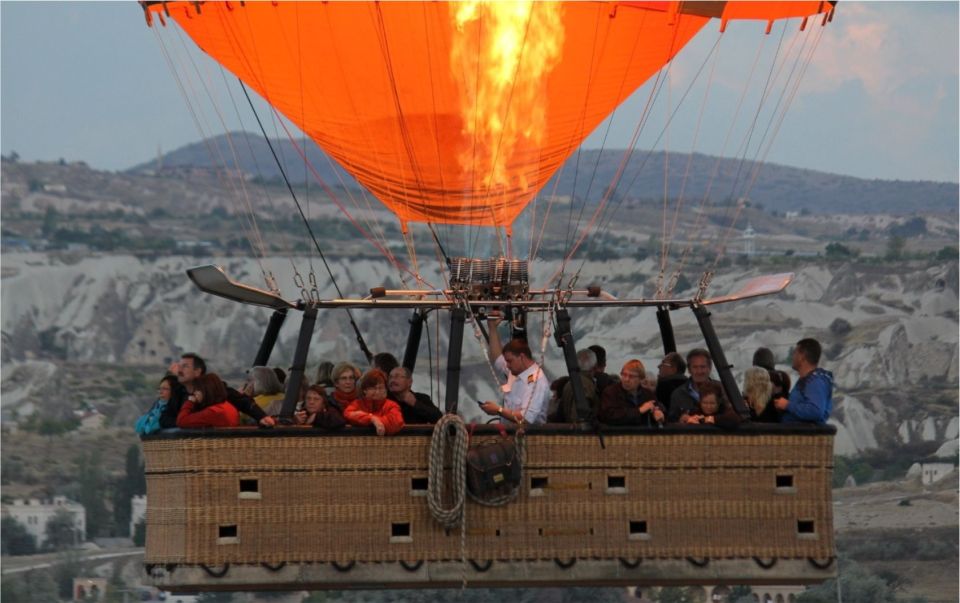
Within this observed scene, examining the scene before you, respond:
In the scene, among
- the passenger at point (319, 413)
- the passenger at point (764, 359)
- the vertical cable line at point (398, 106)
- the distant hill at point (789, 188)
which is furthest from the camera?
the distant hill at point (789, 188)

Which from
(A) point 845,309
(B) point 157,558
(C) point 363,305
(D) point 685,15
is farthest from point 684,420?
(A) point 845,309

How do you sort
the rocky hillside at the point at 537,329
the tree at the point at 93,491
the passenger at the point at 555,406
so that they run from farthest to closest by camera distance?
1. the rocky hillside at the point at 537,329
2. the tree at the point at 93,491
3. the passenger at the point at 555,406

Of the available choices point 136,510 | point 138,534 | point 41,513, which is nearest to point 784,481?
point 138,534

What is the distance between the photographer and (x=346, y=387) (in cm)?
1545

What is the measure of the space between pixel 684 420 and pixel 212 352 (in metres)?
110

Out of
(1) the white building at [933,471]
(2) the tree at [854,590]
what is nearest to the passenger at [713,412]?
(2) the tree at [854,590]

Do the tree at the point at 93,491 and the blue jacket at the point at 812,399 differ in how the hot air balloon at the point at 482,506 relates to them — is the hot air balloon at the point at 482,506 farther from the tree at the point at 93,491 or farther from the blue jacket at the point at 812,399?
the tree at the point at 93,491

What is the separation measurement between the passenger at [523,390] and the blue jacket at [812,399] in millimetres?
1615

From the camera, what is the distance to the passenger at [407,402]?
15.4 metres

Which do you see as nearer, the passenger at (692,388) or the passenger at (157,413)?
the passenger at (157,413)

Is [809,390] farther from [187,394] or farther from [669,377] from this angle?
[187,394]

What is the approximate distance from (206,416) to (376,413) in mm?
1079

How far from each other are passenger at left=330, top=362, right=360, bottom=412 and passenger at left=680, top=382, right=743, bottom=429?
2.12 meters

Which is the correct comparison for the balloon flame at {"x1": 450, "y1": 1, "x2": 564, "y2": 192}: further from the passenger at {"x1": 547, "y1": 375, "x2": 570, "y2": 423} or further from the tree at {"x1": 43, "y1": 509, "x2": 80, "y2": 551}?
the tree at {"x1": 43, "y1": 509, "x2": 80, "y2": 551}
